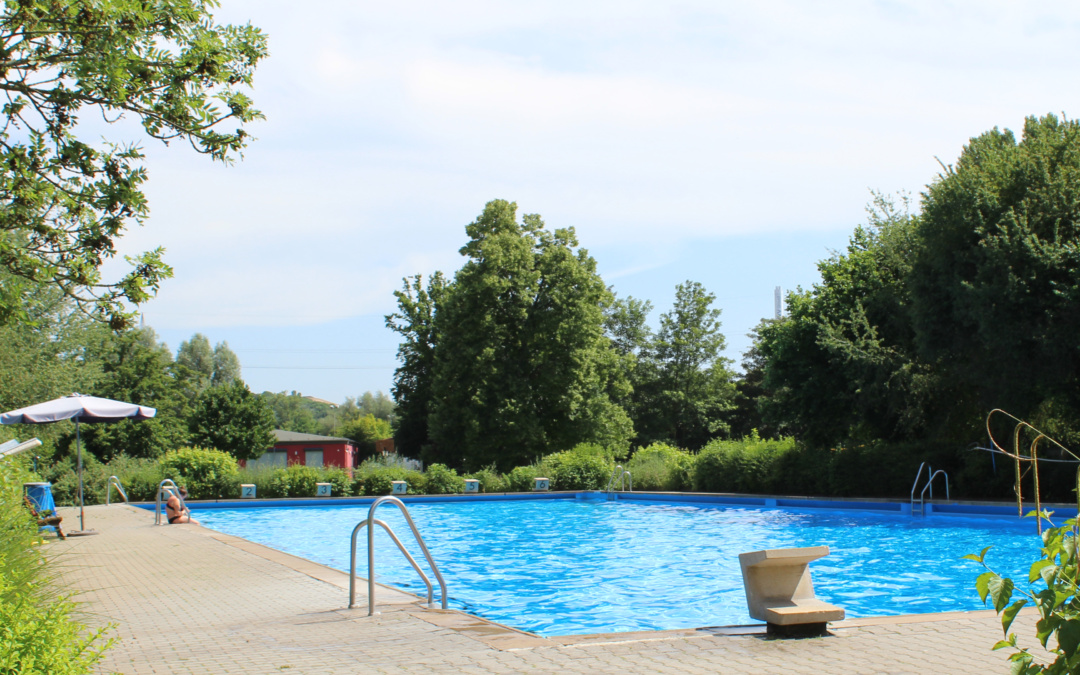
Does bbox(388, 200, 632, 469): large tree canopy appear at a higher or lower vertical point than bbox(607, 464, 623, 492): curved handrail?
→ higher

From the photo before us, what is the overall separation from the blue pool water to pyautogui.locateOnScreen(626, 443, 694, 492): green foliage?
2475 millimetres

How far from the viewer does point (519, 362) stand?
131 feet

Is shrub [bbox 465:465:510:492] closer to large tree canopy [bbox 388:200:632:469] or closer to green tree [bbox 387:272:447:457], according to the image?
large tree canopy [bbox 388:200:632:469]

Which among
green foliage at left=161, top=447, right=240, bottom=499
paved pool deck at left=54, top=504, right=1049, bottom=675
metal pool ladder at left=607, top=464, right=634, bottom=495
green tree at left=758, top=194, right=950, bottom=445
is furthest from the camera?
metal pool ladder at left=607, top=464, right=634, bottom=495

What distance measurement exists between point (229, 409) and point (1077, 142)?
123 ft

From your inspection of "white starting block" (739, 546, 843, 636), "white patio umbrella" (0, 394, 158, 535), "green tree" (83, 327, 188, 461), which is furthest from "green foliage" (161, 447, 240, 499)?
"white starting block" (739, 546, 843, 636)

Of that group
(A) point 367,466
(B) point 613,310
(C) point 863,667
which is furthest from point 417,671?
(B) point 613,310

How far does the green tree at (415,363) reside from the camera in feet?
157

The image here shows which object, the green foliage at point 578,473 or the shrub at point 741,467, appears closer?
the shrub at point 741,467

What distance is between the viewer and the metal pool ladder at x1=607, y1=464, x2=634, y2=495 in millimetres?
25781

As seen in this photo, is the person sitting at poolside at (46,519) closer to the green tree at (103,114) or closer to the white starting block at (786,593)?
the green tree at (103,114)

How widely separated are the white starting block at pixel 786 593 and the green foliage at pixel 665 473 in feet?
63.9

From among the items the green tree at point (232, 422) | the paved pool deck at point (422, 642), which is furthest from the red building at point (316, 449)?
the paved pool deck at point (422, 642)

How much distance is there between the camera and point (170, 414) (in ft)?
147
